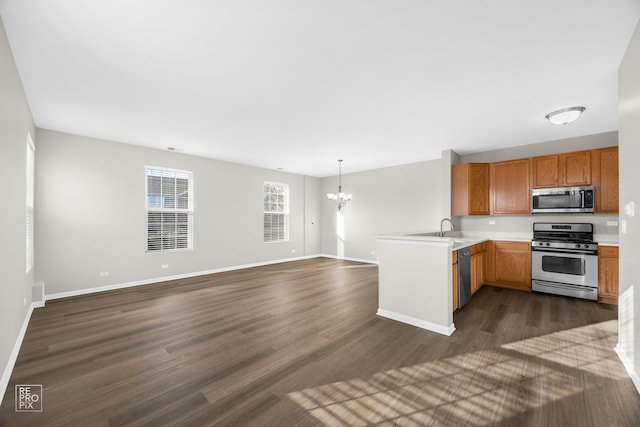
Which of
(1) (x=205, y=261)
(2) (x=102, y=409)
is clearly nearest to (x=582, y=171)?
(2) (x=102, y=409)

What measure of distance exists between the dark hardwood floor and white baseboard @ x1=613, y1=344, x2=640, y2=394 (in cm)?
5

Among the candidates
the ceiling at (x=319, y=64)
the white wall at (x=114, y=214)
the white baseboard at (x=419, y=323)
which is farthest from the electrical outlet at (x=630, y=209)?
the white wall at (x=114, y=214)

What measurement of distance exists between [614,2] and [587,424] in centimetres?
277

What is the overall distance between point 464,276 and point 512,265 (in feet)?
5.67

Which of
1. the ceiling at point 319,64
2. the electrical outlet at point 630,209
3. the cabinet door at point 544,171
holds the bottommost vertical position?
the electrical outlet at point 630,209

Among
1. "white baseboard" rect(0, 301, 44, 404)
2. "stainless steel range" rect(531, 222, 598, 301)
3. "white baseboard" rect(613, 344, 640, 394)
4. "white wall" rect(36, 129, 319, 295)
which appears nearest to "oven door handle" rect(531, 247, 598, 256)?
"stainless steel range" rect(531, 222, 598, 301)

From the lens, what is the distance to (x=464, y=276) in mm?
3732

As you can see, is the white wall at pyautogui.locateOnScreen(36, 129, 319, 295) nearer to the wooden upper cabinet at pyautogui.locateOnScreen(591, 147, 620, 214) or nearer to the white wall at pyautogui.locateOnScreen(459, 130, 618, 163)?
the white wall at pyautogui.locateOnScreen(459, 130, 618, 163)

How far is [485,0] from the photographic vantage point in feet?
Answer: 5.71

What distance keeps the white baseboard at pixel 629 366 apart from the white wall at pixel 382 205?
3.28 metres

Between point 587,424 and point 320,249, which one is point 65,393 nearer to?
point 587,424

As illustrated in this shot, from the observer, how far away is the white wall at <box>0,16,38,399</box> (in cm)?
207

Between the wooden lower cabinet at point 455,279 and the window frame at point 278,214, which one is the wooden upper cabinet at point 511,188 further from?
the window frame at point 278,214

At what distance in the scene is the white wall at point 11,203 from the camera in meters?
2.07
